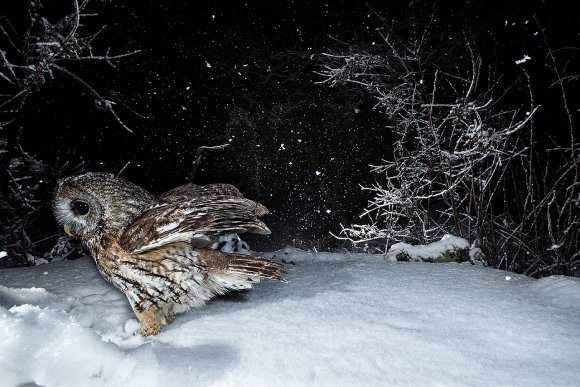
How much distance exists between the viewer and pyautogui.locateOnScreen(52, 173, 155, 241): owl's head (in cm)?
210

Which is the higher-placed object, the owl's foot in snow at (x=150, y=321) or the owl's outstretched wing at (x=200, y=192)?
the owl's outstretched wing at (x=200, y=192)

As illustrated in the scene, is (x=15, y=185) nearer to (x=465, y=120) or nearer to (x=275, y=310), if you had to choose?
(x=275, y=310)

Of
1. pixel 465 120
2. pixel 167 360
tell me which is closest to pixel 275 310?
pixel 167 360

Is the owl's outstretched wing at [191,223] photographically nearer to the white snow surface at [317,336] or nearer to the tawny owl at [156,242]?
the tawny owl at [156,242]

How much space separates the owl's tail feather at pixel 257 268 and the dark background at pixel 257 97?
4.75 m

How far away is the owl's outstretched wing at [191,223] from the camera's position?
2.00m

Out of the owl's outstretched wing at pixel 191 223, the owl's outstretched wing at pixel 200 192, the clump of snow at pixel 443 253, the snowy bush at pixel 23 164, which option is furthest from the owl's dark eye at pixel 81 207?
the clump of snow at pixel 443 253

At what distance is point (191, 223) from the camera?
2.05 m

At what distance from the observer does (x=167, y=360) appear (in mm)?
1573

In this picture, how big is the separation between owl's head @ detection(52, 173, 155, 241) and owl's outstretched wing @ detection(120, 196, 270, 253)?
10 centimetres

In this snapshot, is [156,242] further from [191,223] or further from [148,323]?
[148,323]

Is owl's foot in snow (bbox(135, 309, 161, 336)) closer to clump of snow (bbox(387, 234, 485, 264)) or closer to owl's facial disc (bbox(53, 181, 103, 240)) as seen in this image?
owl's facial disc (bbox(53, 181, 103, 240))

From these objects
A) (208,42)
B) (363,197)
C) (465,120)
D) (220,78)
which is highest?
(208,42)

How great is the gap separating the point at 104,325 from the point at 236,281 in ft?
2.38
